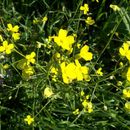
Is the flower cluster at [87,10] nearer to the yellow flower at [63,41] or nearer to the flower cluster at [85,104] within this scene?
the flower cluster at [85,104]

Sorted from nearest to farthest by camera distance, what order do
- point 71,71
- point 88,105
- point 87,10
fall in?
point 71,71 → point 88,105 → point 87,10

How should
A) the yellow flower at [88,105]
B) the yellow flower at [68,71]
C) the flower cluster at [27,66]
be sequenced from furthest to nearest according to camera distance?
the yellow flower at [88,105], the flower cluster at [27,66], the yellow flower at [68,71]

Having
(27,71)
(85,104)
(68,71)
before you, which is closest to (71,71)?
(68,71)

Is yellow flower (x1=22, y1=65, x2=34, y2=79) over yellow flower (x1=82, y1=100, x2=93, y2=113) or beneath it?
over

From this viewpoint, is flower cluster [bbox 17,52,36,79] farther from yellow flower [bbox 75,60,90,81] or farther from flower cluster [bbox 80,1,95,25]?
flower cluster [bbox 80,1,95,25]

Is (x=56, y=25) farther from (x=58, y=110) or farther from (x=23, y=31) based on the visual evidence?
(x=58, y=110)

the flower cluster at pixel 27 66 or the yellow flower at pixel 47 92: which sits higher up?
the flower cluster at pixel 27 66

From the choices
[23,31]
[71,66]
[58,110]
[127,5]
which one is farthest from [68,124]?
[127,5]

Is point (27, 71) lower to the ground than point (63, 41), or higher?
lower

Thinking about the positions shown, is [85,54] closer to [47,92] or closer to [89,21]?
[47,92]

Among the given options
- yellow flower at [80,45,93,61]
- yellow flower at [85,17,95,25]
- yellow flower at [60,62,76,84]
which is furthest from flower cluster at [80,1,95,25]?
yellow flower at [60,62,76,84]

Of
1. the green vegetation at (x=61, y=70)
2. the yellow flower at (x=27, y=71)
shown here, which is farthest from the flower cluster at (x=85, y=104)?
the yellow flower at (x=27, y=71)
